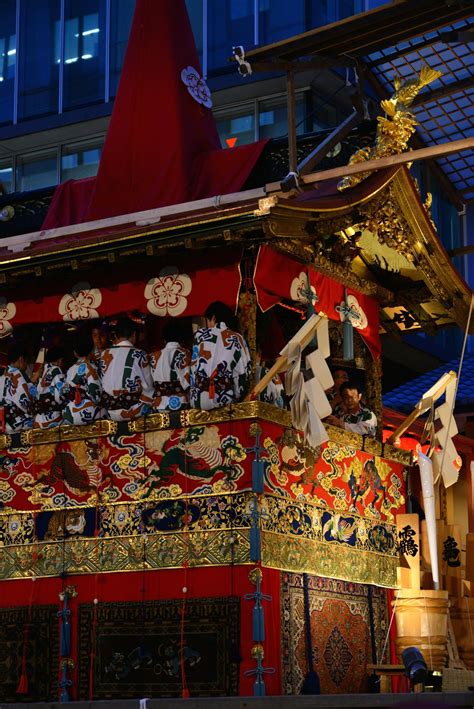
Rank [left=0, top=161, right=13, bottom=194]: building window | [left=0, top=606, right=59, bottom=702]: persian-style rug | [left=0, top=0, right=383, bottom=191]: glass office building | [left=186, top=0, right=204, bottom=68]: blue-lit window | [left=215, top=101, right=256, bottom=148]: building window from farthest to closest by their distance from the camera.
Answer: [left=0, top=161, right=13, bottom=194]: building window < [left=186, top=0, right=204, bottom=68]: blue-lit window < [left=215, top=101, right=256, bottom=148]: building window < [left=0, top=0, right=383, bottom=191]: glass office building < [left=0, top=606, right=59, bottom=702]: persian-style rug

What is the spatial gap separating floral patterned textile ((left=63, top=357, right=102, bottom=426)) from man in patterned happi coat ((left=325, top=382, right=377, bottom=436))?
269cm

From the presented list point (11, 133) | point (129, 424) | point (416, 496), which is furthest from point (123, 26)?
point (129, 424)

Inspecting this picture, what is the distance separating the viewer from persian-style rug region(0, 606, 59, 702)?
1196 cm

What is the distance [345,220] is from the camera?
40.1 ft

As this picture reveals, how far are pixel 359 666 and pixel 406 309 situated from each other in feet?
14.5

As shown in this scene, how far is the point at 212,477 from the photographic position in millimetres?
11547

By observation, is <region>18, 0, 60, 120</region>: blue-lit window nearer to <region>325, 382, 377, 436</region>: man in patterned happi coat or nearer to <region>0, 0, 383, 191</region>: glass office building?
<region>0, 0, 383, 191</region>: glass office building

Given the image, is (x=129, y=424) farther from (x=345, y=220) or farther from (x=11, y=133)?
(x=11, y=133)

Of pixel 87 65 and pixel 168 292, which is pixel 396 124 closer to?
pixel 168 292

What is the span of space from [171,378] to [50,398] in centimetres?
146

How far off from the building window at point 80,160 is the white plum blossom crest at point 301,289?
14237 mm

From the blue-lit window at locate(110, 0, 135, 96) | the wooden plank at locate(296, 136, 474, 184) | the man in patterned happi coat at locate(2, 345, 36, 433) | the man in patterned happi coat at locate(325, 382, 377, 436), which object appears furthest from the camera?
the blue-lit window at locate(110, 0, 135, 96)

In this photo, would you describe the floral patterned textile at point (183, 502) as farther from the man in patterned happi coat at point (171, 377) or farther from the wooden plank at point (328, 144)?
the wooden plank at point (328, 144)

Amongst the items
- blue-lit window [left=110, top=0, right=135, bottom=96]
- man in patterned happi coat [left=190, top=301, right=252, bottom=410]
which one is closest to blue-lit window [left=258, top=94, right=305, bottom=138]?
blue-lit window [left=110, top=0, right=135, bottom=96]
